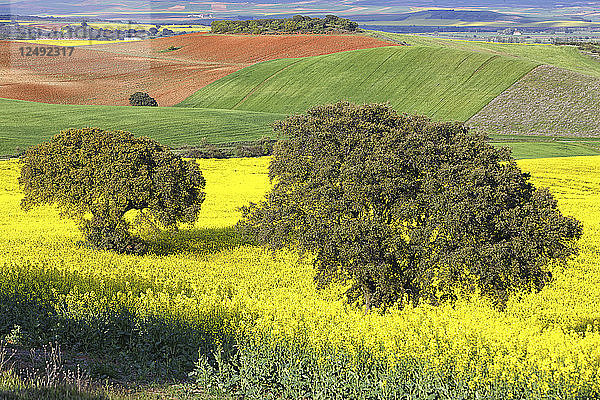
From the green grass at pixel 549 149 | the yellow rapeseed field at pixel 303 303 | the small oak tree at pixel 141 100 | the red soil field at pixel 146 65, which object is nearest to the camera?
the yellow rapeseed field at pixel 303 303

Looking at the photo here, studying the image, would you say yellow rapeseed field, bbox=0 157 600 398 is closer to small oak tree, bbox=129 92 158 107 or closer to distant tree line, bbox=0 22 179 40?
small oak tree, bbox=129 92 158 107

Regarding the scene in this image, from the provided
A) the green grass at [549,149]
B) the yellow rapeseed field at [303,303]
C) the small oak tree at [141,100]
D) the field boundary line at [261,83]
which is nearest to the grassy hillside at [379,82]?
the field boundary line at [261,83]

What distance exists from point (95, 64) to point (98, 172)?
83.6 meters

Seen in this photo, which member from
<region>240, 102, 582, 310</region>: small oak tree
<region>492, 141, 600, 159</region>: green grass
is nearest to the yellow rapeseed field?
<region>240, 102, 582, 310</region>: small oak tree

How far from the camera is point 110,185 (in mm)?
23641

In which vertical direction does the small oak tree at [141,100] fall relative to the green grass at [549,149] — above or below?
above

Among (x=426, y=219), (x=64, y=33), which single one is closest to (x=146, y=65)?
(x=64, y=33)

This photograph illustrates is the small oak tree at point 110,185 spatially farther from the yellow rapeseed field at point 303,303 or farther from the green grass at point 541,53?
the green grass at point 541,53

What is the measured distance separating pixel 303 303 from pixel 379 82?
8151 centimetres

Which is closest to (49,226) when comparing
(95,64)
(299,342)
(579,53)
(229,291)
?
(229,291)

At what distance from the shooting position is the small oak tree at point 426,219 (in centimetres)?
1537

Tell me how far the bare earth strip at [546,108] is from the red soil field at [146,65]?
31343 millimetres

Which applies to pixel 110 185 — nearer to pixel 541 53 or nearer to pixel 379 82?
pixel 379 82

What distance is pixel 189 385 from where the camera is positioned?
1216cm
